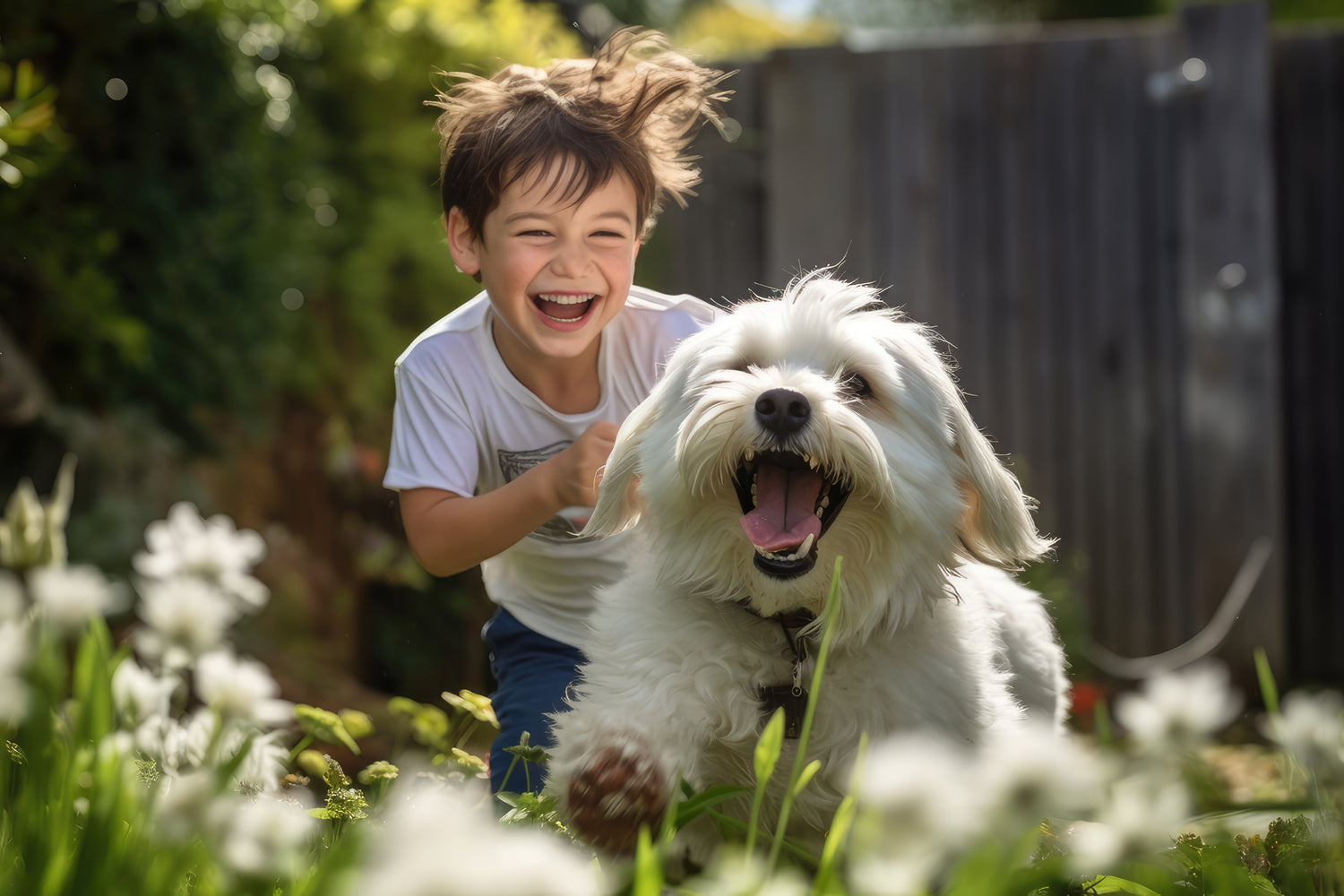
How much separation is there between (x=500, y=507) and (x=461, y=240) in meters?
0.73

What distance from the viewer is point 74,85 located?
4016mm

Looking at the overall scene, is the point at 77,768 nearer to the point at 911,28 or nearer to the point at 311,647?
the point at 311,647

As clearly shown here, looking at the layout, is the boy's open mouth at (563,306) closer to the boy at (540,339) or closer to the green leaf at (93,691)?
the boy at (540,339)

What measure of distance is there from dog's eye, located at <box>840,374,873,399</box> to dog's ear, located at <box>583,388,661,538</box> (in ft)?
1.22

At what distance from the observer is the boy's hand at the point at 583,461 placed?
85.9 inches

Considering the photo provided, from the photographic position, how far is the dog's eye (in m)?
1.95

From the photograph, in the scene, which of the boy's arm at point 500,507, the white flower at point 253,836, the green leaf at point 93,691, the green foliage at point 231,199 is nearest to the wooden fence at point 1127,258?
the green foliage at point 231,199

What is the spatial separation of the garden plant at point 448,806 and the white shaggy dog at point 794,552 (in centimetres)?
8

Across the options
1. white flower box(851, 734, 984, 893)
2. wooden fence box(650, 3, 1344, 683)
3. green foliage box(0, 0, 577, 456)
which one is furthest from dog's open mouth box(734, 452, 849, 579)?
wooden fence box(650, 3, 1344, 683)

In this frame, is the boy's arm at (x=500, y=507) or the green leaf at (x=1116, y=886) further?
the boy's arm at (x=500, y=507)

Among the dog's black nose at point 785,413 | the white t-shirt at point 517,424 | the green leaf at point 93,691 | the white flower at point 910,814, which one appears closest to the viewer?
the white flower at point 910,814

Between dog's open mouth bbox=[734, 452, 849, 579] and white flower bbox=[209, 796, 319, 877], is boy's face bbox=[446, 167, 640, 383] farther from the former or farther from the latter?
white flower bbox=[209, 796, 319, 877]

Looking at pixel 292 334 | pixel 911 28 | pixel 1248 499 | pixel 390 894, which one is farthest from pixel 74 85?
pixel 911 28

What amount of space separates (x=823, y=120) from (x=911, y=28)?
38.5 ft
